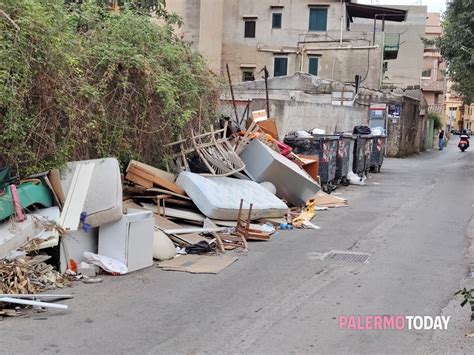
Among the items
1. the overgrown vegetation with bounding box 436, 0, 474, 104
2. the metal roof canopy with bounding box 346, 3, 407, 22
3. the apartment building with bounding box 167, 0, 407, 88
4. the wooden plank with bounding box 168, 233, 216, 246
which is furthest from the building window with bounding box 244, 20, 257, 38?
the wooden plank with bounding box 168, 233, 216, 246

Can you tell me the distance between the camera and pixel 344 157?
52.5 feet

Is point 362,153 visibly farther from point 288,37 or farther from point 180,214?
point 288,37

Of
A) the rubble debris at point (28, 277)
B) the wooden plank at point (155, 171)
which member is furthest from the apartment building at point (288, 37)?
the rubble debris at point (28, 277)

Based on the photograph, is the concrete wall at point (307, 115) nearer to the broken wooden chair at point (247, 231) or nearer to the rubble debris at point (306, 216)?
the rubble debris at point (306, 216)

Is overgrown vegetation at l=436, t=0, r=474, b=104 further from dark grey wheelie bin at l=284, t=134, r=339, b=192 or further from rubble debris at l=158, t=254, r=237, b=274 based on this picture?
rubble debris at l=158, t=254, r=237, b=274

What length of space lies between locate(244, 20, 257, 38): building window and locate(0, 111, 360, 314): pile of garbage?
82.0 ft

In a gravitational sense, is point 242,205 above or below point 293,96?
below

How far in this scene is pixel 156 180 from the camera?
9148mm

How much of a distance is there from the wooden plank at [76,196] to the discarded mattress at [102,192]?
0.18 ft

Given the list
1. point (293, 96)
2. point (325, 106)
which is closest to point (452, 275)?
point (325, 106)

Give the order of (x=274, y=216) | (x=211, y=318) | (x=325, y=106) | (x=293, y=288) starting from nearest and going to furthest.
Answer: (x=211, y=318), (x=293, y=288), (x=274, y=216), (x=325, y=106)

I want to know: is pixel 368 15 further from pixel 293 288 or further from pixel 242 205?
pixel 293 288

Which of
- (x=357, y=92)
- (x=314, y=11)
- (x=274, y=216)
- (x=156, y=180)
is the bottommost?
(x=274, y=216)

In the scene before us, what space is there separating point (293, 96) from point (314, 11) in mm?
9421
